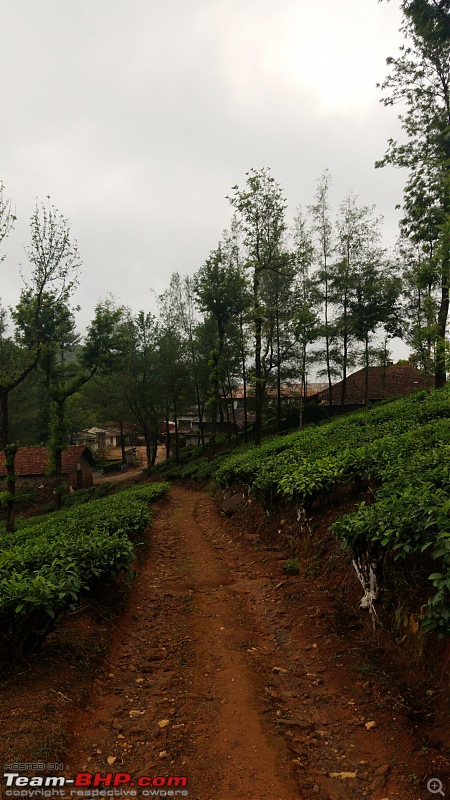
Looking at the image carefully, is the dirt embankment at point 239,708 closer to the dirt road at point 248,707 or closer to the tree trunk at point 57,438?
the dirt road at point 248,707

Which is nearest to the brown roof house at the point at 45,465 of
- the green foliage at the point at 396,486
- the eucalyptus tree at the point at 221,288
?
the eucalyptus tree at the point at 221,288

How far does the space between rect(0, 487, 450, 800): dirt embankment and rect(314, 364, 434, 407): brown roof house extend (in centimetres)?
3625

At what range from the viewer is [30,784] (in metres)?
3.14

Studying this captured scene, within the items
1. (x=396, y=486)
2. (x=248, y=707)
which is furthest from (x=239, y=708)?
(x=396, y=486)

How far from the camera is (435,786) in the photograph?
3158mm

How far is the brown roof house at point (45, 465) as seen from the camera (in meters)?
35.1

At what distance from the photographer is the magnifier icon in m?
3.12

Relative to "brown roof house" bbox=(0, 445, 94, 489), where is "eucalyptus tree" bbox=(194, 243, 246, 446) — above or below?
above

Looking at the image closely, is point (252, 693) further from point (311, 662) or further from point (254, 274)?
point (254, 274)

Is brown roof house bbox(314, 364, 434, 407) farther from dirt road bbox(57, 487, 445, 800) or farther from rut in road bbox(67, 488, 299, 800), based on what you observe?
dirt road bbox(57, 487, 445, 800)

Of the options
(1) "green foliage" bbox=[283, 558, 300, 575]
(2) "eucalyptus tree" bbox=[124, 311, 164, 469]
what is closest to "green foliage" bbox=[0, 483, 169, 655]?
(1) "green foliage" bbox=[283, 558, 300, 575]

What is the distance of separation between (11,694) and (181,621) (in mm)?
2919

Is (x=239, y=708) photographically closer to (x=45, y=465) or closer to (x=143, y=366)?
(x=143, y=366)

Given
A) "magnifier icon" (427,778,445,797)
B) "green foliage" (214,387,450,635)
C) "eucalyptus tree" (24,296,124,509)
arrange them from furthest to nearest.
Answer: "eucalyptus tree" (24,296,124,509), "green foliage" (214,387,450,635), "magnifier icon" (427,778,445,797)
